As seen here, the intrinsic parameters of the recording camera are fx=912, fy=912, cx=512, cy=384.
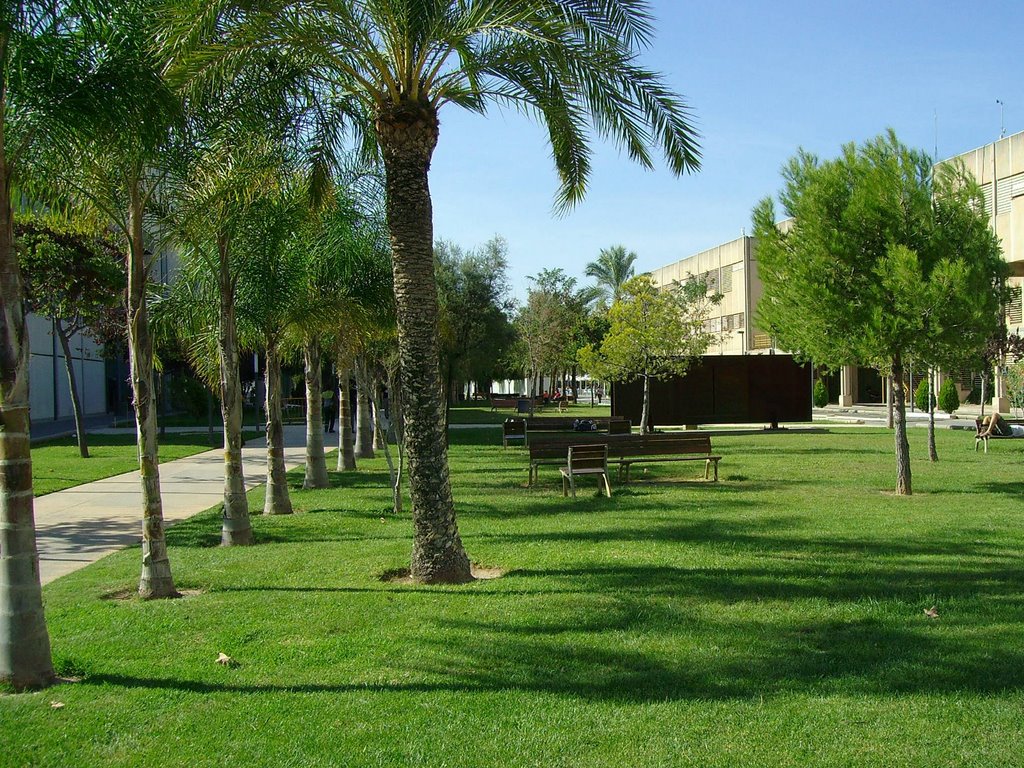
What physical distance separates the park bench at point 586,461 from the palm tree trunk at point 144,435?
300 inches

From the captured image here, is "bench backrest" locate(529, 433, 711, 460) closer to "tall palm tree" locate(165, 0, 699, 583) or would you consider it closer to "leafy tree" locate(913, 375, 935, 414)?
"tall palm tree" locate(165, 0, 699, 583)

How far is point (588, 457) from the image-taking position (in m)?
14.8

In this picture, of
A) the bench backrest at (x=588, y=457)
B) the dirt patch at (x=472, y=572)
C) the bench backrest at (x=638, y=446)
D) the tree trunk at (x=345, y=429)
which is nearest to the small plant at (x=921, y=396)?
the bench backrest at (x=638, y=446)

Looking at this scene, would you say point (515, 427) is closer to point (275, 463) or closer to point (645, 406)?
point (645, 406)

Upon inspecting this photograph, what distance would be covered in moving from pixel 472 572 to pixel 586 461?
245 inches

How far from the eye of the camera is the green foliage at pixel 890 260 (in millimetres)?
13320

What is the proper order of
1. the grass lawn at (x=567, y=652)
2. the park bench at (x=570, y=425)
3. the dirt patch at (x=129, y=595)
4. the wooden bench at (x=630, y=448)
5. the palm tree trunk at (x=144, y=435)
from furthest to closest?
the park bench at (x=570, y=425)
the wooden bench at (x=630, y=448)
the dirt patch at (x=129, y=595)
the palm tree trunk at (x=144, y=435)
the grass lawn at (x=567, y=652)

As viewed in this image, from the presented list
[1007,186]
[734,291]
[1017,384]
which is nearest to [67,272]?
[1017,384]

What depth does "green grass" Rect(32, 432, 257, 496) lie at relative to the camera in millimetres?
17953

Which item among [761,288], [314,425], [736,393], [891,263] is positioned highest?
[761,288]

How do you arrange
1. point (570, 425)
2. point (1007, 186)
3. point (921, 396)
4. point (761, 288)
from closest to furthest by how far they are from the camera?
point (570, 425) → point (1007, 186) → point (921, 396) → point (761, 288)

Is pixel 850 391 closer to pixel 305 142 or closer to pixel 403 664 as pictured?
pixel 305 142

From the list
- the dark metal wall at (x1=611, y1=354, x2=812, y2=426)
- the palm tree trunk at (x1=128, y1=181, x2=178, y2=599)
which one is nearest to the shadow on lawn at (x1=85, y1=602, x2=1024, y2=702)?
the palm tree trunk at (x1=128, y1=181, x2=178, y2=599)

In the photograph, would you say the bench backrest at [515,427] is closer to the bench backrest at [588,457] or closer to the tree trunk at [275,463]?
the bench backrest at [588,457]
